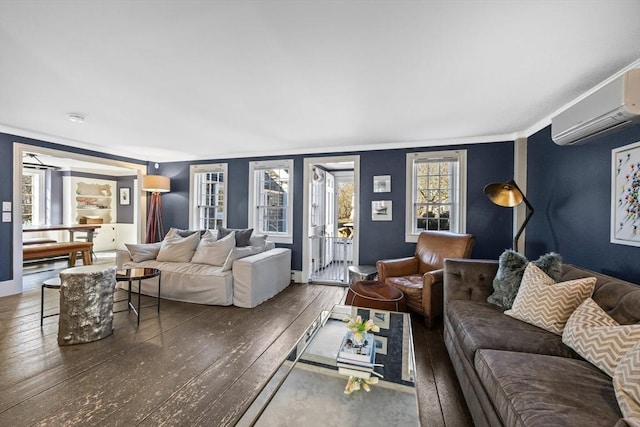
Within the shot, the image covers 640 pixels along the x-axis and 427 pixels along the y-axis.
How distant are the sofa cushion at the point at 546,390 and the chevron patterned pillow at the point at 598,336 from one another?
7 cm

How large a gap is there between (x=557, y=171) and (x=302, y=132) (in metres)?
3.00

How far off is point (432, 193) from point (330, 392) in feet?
11.7

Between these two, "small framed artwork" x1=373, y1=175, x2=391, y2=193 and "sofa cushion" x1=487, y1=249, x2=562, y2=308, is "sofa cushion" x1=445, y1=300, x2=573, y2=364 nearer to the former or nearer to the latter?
"sofa cushion" x1=487, y1=249, x2=562, y2=308

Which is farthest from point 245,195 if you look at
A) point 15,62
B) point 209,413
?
point 209,413

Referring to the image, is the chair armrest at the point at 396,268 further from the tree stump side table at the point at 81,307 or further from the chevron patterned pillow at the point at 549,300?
the tree stump side table at the point at 81,307

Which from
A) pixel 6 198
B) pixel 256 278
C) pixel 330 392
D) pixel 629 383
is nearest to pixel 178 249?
pixel 256 278

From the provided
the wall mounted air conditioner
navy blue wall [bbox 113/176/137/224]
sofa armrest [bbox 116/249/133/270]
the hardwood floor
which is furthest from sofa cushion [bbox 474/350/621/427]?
navy blue wall [bbox 113/176/137/224]

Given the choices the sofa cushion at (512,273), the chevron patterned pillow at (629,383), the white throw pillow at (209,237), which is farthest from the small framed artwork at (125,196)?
the chevron patterned pillow at (629,383)

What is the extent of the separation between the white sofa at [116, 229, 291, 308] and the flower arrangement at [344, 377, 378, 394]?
2171 millimetres

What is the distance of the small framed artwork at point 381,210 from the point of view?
4.43 meters

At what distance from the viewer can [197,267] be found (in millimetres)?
3748

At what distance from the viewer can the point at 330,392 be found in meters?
1.47

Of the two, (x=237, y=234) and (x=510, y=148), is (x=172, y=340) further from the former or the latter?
(x=510, y=148)

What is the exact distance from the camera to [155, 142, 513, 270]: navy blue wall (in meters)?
3.97
